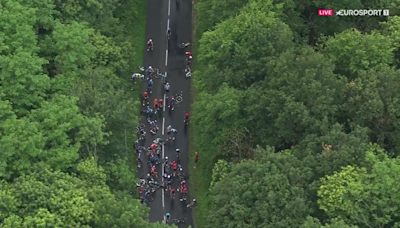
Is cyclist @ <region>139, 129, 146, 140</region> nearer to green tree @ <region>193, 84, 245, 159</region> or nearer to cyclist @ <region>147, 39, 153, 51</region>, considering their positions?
green tree @ <region>193, 84, 245, 159</region>

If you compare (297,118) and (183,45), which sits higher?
(183,45)

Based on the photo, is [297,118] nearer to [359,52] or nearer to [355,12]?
[359,52]

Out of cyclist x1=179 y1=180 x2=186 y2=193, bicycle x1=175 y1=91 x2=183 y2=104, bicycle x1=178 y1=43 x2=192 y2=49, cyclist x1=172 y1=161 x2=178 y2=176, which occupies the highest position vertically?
bicycle x1=178 y1=43 x2=192 y2=49

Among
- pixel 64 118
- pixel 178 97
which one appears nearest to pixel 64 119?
pixel 64 118

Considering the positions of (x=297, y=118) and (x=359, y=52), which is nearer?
(x=297, y=118)

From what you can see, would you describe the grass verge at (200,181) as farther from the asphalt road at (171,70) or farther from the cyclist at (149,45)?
the cyclist at (149,45)

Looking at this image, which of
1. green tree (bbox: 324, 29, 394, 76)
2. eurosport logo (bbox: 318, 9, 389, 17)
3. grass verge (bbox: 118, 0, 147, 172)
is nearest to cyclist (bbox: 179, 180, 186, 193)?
grass verge (bbox: 118, 0, 147, 172)
